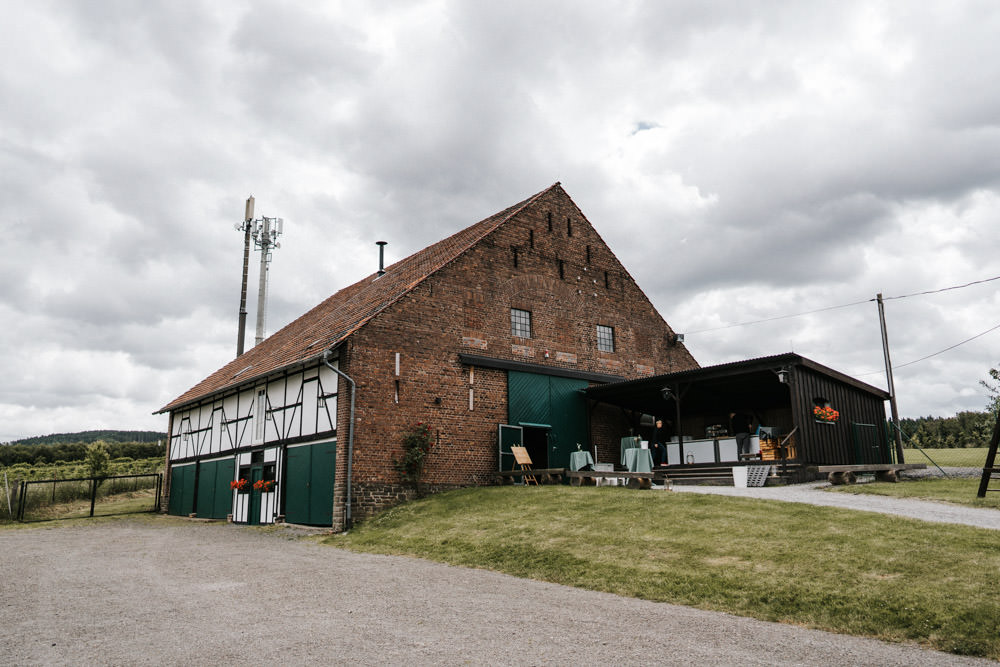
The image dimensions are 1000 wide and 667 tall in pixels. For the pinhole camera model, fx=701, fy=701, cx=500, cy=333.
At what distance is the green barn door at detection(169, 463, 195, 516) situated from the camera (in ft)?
81.0

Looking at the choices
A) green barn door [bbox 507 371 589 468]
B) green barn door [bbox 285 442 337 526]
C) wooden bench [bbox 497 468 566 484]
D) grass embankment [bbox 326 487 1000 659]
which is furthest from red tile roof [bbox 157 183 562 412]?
grass embankment [bbox 326 487 1000 659]

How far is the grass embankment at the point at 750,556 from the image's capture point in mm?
6512

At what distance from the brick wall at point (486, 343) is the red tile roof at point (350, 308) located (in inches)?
24.8

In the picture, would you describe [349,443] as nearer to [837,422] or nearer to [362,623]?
[362,623]

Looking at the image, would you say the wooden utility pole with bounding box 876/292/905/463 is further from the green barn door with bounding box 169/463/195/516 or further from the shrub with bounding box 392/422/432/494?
the green barn door with bounding box 169/463/195/516

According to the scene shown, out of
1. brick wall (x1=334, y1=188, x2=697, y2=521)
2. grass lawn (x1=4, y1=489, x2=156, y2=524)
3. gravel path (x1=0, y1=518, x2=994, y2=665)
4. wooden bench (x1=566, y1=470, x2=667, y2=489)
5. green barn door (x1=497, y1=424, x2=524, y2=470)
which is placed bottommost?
grass lawn (x1=4, y1=489, x2=156, y2=524)

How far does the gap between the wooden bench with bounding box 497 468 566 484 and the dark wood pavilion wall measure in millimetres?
5596

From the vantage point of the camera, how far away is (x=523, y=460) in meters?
18.2

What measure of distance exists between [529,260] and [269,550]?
445 inches

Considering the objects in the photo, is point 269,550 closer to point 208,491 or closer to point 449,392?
point 449,392

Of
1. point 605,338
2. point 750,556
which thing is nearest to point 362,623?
point 750,556

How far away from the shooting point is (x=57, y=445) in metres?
81.8

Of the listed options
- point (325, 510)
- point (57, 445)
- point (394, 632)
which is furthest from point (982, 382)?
point (57, 445)

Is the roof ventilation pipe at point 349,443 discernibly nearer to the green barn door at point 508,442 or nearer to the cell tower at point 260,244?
the green barn door at point 508,442
